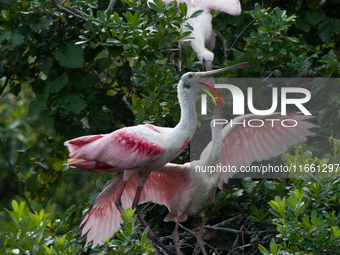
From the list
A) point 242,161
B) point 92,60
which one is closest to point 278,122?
point 242,161

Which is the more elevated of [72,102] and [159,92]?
[159,92]

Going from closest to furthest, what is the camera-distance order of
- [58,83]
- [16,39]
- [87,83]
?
[16,39]
[58,83]
[87,83]

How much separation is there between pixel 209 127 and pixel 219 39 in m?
1.10

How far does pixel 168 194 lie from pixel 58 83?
1.53 metres

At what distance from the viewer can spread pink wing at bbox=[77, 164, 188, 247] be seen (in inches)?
150

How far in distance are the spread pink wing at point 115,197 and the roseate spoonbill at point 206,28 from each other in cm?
104

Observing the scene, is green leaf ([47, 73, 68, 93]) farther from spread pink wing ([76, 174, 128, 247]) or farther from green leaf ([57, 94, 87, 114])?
spread pink wing ([76, 174, 128, 247])

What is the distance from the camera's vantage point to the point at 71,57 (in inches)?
175

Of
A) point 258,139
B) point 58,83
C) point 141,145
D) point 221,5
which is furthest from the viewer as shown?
point 58,83

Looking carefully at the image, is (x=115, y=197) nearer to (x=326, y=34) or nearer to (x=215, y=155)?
(x=215, y=155)

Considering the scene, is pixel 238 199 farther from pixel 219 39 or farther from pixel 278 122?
pixel 219 39

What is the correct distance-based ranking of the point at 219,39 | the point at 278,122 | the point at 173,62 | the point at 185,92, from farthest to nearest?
the point at 219,39, the point at 173,62, the point at 278,122, the point at 185,92

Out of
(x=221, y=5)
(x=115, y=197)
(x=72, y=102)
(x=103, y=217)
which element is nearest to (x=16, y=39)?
(x=72, y=102)

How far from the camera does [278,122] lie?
4.05m
